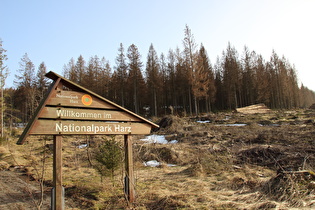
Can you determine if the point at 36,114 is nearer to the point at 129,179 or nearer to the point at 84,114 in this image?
the point at 84,114

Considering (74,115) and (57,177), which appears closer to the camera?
(57,177)

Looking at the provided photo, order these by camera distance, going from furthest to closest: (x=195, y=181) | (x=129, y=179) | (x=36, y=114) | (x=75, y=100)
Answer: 1. (x=195, y=181)
2. (x=129, y=179)
3. (x=75, y=100)
4. (x=36, y=114)

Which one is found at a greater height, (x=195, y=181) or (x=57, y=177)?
(x=57, y=177)

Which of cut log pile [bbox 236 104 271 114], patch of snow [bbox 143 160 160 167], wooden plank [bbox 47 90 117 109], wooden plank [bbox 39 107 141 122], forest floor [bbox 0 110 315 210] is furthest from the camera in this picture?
cut log pile [bbox 236 104 271 114]

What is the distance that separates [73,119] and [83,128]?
30 cm

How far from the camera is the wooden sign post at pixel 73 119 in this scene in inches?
169

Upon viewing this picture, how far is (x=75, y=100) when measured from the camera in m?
4.79

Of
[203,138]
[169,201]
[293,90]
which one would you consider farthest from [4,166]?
[293,90]

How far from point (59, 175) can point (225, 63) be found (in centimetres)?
4646

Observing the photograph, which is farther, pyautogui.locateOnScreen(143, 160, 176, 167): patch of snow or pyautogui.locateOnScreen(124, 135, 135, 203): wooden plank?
pyautogui.locateOnScreen(143, 160, 176, 167): patch of snow

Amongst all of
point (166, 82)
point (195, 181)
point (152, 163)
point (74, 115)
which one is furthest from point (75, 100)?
point (166, 82)

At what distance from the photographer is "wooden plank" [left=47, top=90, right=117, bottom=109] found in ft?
14.9

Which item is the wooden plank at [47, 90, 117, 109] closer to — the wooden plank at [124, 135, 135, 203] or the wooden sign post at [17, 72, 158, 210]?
the wooden sign post at [17, 72, 158, 210]

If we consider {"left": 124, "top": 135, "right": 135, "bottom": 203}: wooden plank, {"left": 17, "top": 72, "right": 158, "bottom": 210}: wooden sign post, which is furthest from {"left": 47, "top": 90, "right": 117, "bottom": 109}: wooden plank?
{"left": 124, "top": 135, "right": 135, "bottom": 203}: wooden plank
